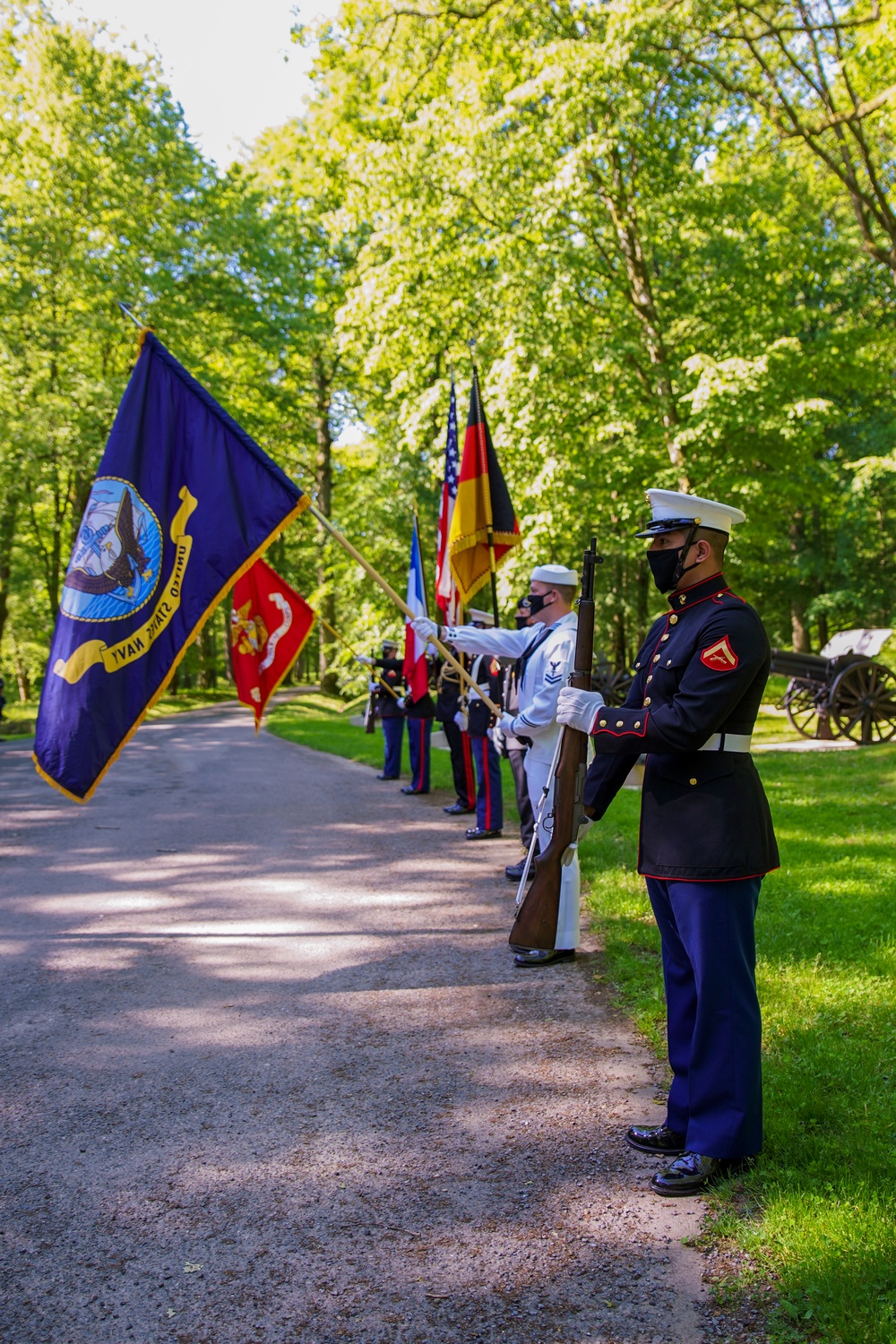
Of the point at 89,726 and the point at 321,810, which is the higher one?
the point at 89,726

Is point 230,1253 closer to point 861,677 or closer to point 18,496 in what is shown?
point 861,677

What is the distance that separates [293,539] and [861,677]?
1130 inches

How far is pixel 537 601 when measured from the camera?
22.4 feet

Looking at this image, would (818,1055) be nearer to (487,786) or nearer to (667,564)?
(667,564)

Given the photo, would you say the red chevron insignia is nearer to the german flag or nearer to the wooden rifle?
the wooden rifle

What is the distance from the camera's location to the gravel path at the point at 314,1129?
9.36 ft

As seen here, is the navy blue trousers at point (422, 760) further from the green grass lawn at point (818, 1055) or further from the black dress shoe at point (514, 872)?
the black dress shoe at point (514, 872)

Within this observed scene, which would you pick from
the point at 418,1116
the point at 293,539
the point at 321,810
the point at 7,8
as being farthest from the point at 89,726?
the point at 293,539

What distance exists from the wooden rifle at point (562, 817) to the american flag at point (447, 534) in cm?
473

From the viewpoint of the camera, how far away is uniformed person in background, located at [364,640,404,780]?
14281 mm

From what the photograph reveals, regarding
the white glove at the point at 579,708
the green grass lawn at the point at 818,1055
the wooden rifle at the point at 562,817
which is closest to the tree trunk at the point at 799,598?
the green grass lawn at the point at 818,1055

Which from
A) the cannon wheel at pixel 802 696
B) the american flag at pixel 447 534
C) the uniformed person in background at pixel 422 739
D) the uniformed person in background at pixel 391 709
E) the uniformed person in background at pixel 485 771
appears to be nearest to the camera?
the american flag at pixel 447 534

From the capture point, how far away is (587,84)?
1505 centimetres

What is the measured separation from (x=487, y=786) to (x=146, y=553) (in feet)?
17.7
